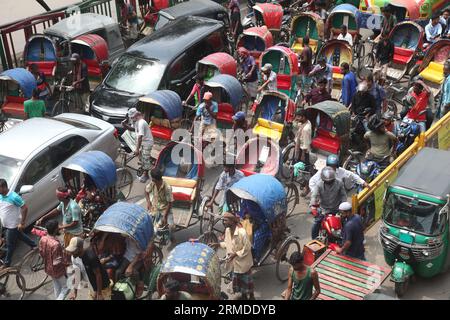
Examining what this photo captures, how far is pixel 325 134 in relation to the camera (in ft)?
46.3

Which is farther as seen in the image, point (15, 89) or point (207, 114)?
point (15, 89)

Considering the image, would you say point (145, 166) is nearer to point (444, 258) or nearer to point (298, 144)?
point (298, 144)

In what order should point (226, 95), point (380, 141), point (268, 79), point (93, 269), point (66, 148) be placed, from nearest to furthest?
1. point (93, 269)
2. point (380, 141)
3. point (66, 148)
4. point (226, 95)
5. point (268, 79)

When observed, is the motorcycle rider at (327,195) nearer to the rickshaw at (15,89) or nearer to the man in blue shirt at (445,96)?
the man in blue shirt at (445,96)

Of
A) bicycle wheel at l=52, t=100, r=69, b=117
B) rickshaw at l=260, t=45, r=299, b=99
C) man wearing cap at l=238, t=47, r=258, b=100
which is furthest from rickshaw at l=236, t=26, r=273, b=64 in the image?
bicycle wheel at l=52, t=100, r=69, b=117

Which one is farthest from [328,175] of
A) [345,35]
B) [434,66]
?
[345,35]

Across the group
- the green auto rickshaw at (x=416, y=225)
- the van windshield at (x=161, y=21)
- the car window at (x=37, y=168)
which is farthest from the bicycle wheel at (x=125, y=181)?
the van windshield at (x=161, y=21)

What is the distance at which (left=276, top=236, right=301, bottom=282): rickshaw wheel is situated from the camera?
35.5 feet

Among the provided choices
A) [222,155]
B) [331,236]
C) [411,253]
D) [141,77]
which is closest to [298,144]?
[222,155]

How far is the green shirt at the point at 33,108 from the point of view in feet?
50.5

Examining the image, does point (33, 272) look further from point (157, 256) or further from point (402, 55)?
point (402, 55)

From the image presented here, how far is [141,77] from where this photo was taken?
646 inches

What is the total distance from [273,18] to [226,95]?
6099 millimetres

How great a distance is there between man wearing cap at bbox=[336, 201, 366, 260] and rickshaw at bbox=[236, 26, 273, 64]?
9.16 meters
